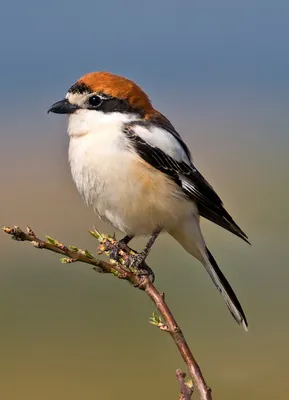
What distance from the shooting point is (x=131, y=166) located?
2.18m

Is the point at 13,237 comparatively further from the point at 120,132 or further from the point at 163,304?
the point at 120,132

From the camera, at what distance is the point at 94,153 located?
216 centimetres

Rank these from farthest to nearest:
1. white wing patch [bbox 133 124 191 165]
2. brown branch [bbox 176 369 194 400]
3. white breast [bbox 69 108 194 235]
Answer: white wing patch [bbox 133 124 191 165] → white breast [bbox 69 108 194 235] → brown branch [bbox 176 369 194 400]

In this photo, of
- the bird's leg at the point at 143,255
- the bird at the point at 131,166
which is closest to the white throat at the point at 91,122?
the bird at the point at 131,166

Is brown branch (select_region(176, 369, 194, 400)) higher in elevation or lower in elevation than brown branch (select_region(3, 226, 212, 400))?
lower

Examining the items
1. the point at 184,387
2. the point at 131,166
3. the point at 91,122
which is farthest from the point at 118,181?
the point at 184,387

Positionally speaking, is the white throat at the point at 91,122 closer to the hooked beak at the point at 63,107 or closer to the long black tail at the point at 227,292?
the hooked beak at the point at 63,107


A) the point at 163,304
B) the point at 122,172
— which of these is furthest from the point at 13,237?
the point at 122,172

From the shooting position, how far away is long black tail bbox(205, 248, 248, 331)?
2283 mm

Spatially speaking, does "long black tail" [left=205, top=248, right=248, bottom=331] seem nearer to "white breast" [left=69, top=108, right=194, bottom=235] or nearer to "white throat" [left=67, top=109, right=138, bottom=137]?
"white breast" [left=69, top=108, right=194, bottom=235]

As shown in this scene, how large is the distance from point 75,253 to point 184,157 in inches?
48.7

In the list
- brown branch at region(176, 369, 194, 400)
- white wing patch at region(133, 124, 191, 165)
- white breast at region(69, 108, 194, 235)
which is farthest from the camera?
white wing patch at region(133, 124, 191, 165)

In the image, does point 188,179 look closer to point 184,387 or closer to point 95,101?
point 95,101

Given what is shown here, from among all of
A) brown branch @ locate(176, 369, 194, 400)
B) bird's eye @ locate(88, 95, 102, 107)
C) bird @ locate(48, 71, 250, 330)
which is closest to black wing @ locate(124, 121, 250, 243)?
bird @ locate(48, 71, 250, 330)
